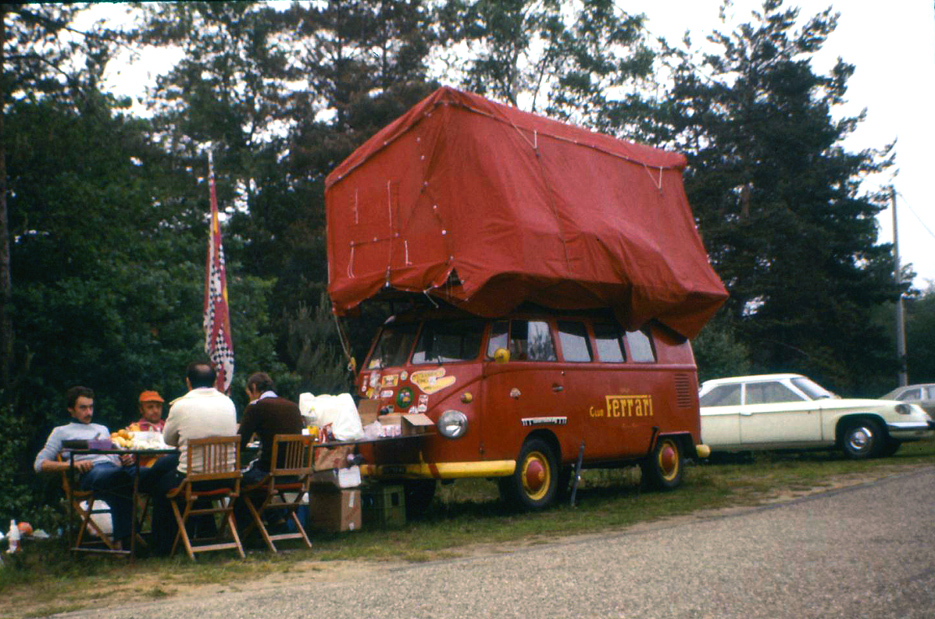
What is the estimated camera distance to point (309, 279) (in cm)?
3853

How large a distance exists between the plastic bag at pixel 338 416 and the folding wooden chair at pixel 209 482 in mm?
1902

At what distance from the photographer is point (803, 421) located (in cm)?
1869

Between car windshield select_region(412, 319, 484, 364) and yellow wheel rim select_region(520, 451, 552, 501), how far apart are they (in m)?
1.38

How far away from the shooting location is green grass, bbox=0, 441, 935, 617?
303 inches

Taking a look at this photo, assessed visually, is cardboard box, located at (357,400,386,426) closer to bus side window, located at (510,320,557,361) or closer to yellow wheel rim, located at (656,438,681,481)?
bus side window, located at (510,320,557,361)

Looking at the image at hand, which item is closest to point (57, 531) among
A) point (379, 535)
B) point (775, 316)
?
point (379, 535)

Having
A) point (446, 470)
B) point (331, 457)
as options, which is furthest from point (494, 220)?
point (331, 457)

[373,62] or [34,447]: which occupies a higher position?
[373,62]

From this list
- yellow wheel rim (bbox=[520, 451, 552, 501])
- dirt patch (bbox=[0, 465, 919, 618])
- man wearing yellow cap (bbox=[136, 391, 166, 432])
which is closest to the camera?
dirt patch (bbox=[0, 465, 919, 618])

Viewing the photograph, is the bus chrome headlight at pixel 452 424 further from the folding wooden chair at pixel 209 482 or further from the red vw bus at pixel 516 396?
the folding wooden chair at pixel 209 482

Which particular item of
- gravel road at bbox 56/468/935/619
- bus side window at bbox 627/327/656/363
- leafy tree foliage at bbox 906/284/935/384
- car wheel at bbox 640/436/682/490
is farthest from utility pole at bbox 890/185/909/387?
gravel road at bbox 56/468/935/619

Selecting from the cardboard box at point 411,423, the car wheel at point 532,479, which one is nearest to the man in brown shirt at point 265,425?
the cardboard box at point 411,423

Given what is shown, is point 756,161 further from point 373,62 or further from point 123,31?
point 123,31

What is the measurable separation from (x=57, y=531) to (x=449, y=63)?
33070 mm
